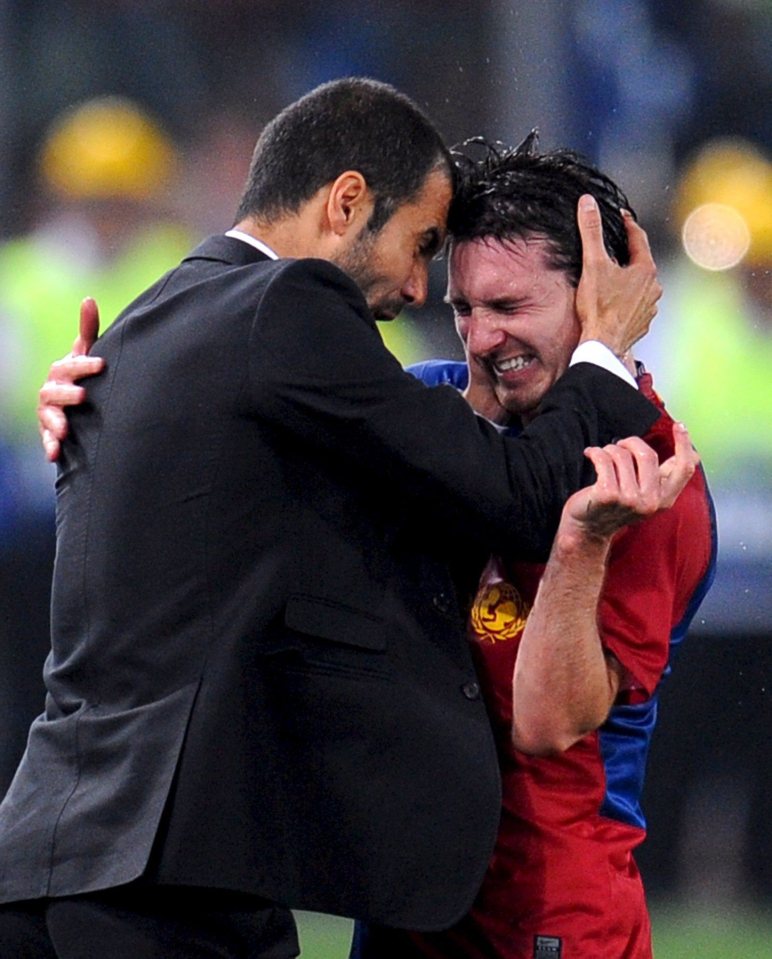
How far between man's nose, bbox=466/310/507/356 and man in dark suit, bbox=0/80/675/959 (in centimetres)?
27

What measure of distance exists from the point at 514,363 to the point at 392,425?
43 centimetres

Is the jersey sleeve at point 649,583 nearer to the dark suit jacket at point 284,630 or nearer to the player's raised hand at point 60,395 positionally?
the dark suit jacket at point 284,630

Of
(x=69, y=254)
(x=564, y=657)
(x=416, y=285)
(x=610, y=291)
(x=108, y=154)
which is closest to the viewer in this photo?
(x=564, y=657)

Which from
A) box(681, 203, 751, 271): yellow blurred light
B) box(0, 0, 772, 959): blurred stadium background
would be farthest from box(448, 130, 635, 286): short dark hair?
box(681, 203, 751, 271): yellow blurred light

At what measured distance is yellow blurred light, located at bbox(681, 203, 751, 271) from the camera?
616 centimetres

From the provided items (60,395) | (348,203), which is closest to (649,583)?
(348,203)

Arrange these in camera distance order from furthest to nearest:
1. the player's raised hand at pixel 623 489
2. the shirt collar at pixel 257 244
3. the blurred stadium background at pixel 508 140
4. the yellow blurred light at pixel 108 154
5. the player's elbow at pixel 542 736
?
the yellow blurred light at pixel 108 154, the blurred stadium background at pixel 508 140, the shirt collar at pixel 257 244, the player's elbow at pixel 542 736, the player's raised hand at pixel 623 489

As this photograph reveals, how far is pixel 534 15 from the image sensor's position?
614 cm

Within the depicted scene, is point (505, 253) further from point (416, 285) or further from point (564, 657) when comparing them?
point (564, 657)

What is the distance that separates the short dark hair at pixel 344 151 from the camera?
2482 mm

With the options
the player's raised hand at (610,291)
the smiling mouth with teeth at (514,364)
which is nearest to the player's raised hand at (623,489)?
the player's raised hand at (610,291)

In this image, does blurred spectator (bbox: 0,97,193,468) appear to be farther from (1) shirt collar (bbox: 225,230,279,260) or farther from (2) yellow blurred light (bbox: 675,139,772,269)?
(1) shirt collar (bbox: 225,230,279,260)

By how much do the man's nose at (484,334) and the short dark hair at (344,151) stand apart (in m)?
0.18

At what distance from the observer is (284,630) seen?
2.17 meters
